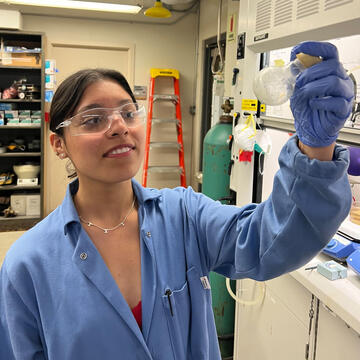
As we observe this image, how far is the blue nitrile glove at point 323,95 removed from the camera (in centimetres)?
62

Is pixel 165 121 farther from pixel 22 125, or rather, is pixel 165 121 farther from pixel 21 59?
pixel 21 59

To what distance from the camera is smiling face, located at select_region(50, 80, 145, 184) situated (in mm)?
950

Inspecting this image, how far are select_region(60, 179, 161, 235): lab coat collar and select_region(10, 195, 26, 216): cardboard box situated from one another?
152 inches

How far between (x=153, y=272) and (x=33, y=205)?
4084 mm

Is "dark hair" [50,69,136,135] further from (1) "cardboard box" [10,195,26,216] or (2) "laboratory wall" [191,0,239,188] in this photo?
(1) "cardboard box" [10,195,26,216]

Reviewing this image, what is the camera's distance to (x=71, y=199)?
3.53 ft

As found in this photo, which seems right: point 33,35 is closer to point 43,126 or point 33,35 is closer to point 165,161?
point 43,126

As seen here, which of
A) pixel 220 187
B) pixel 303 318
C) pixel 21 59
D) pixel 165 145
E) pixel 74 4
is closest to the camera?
pixel 303 318

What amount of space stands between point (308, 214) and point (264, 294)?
1342 millimetres

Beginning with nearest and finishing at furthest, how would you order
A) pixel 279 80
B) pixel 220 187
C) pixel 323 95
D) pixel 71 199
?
pixel 323 95
pixel 279 80
pixel 71 199
pixel 220 187

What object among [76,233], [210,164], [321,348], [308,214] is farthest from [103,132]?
[210,164]

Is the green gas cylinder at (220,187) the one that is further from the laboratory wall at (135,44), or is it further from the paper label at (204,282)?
the laboratory wall at (135,44)

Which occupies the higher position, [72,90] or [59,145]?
[72,90]

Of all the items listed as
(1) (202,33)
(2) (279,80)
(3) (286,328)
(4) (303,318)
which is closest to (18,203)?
(1) (202,33)
